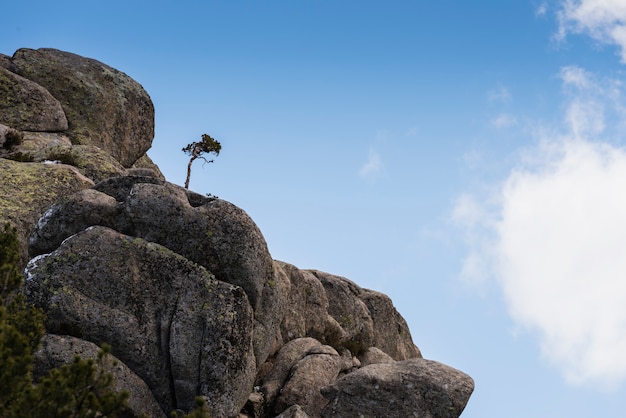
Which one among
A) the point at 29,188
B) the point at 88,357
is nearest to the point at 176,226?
the point at 88,357

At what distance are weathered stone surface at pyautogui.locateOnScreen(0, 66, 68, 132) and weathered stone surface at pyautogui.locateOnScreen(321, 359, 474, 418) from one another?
27.7m

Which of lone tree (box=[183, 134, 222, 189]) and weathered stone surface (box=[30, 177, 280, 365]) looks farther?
lone tree (box=[183, 134, 222, 189])

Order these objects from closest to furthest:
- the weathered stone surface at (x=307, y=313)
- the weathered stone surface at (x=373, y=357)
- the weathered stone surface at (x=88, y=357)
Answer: the weathered stone surface at (x=88, y=357) → the weathered stone surface at (x=307, y=313) → the weathered stone surface at (x=373, y=357)

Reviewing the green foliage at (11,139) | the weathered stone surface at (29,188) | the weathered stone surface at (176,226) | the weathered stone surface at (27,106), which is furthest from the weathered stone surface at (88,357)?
the weathered stone surface at (27,106)

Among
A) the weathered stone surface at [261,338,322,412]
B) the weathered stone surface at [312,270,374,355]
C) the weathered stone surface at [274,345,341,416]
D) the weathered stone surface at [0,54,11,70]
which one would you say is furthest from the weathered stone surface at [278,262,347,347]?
the weathered stone surface at [0,54,11,70]

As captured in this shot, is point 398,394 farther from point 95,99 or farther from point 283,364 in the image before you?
point 95,99

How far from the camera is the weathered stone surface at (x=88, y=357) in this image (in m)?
19.4

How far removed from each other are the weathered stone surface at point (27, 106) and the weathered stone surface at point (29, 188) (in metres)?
11.1

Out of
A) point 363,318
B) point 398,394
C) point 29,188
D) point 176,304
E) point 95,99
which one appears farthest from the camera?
point 95,99

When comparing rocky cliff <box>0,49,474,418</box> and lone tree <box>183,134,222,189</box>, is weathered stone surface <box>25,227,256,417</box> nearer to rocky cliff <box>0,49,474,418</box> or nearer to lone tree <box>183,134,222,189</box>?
rocky cliff <box>0,49,474,418</box>

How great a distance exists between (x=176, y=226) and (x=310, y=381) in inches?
367

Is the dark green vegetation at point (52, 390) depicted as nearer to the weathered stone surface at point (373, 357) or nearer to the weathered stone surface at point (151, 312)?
the weathered stone surface at point (151, 312)

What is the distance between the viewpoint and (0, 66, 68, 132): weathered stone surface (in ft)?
127

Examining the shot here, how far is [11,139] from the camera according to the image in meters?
34.2
